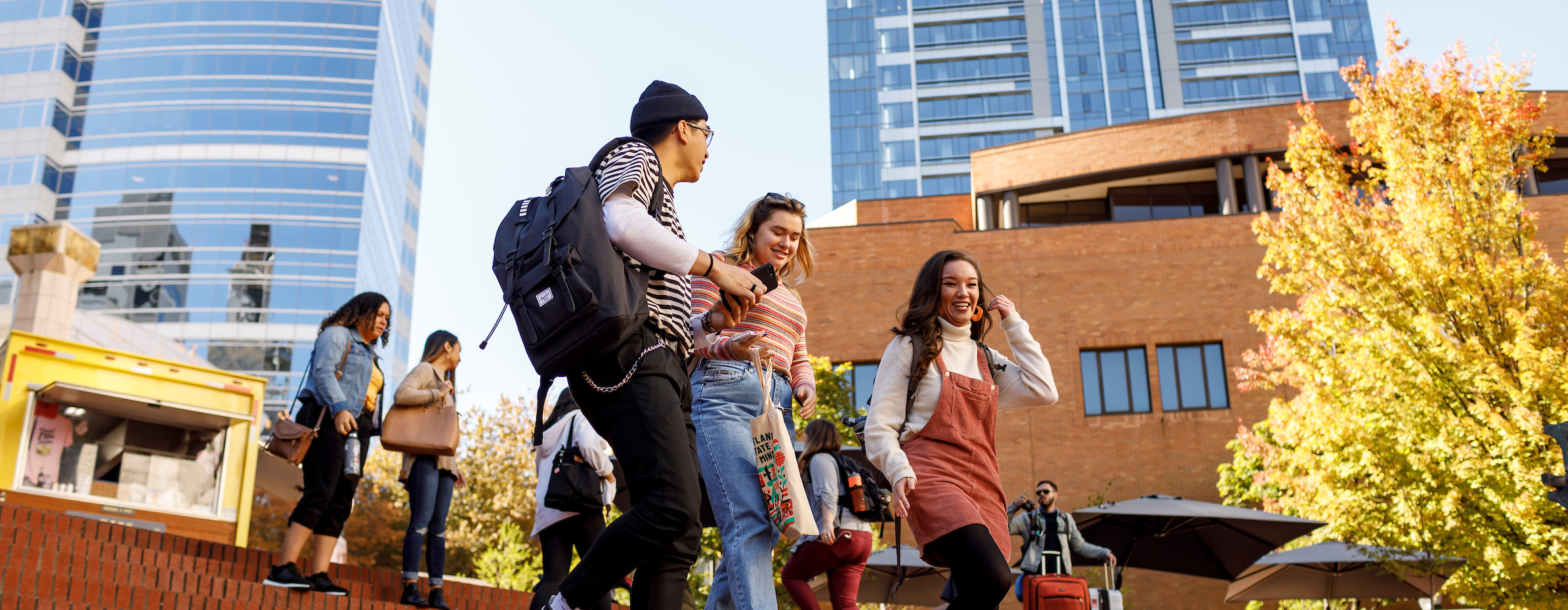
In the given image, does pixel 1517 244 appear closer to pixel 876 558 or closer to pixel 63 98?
pixel 876 558

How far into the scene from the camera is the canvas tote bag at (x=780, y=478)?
11.8 feet

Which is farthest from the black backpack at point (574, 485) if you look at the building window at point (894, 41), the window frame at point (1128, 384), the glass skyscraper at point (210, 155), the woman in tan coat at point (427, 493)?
the building window at point (894, 41)

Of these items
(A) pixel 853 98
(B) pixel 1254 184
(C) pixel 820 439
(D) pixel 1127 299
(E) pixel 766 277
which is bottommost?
(C) pixel 820 439

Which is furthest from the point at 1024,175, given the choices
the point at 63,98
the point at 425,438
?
the point at 63,98

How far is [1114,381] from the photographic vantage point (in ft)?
85.7

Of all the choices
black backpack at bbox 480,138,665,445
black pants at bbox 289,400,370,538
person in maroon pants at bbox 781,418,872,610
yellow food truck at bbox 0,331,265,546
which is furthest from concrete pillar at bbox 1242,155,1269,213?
black backpack at bbox 480,138,665,445

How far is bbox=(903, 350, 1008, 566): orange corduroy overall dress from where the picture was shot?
161 inches

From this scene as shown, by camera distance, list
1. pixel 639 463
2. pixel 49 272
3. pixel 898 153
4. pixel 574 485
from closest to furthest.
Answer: pixel 639 463 → pixel 574 485 → pixel 49 272 → pixel 898 153

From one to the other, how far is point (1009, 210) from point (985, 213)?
0.71 meters

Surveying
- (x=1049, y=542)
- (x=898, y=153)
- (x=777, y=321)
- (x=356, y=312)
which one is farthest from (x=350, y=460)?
(x=898, y=153)

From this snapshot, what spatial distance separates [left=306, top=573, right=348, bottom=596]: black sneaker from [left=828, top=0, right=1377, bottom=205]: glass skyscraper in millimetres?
73371

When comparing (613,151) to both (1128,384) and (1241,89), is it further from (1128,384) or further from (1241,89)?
A: (1241,89)

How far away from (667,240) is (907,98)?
78.8 meters

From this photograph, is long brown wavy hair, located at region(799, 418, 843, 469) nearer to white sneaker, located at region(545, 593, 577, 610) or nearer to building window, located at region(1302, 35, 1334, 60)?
white sneaker, located at region(545, 593, 577, 610)
